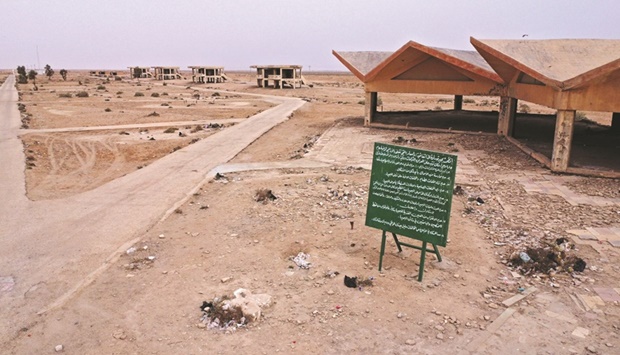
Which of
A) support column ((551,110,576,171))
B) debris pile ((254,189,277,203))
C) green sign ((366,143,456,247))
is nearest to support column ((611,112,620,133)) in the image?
support column ((551,110,576,171))

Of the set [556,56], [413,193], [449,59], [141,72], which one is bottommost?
[413,193]

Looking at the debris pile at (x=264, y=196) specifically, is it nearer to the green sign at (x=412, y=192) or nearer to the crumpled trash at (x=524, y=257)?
the green sign at (x=412, y=192)

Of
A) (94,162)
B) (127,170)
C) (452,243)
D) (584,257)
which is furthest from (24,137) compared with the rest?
(584,257)

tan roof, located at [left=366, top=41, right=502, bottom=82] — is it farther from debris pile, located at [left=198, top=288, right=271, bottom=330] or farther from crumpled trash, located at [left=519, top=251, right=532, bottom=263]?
debris pile, located at [left=198, top=288, right=271, bottom=330]

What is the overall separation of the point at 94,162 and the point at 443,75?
13816 mm

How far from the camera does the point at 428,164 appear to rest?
5.89 m

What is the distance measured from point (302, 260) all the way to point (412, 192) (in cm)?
195

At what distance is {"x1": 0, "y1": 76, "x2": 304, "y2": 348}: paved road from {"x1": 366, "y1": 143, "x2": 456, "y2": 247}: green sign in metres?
4.29

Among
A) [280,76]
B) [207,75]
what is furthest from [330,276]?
[207,75]

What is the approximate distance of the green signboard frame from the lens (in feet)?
19.1

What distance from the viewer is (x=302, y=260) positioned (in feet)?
21.9

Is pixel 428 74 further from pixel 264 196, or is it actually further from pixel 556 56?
pixel 264 196

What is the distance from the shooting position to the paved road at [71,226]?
5965 millimetres

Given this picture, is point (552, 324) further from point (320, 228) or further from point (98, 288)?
point (98, 288)
